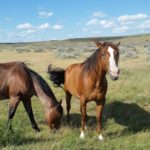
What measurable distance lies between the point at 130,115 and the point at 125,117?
0.22 m

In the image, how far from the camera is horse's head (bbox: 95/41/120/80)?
685 centimetres

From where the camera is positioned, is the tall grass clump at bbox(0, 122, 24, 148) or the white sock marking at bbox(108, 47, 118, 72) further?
the white sock marking at bbox(108, 47, 118, 72)

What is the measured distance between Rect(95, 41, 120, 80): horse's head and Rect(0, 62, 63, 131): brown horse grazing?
4.79 feet

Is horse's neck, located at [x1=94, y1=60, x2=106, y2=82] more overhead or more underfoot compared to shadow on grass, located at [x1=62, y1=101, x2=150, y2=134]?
more overhead

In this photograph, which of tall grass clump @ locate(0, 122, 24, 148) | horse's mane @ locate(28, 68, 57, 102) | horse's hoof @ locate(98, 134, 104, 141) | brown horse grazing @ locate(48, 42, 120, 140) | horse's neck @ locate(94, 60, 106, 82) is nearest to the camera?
tall grass clump @ locate(0, 122, 24, 148)

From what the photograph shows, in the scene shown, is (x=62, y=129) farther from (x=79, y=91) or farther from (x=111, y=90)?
(x=111, y=90)

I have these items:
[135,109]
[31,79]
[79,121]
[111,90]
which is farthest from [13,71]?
[111,90]

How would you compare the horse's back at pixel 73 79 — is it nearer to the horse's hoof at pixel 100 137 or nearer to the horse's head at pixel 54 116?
the horse's head at pixel 54 116

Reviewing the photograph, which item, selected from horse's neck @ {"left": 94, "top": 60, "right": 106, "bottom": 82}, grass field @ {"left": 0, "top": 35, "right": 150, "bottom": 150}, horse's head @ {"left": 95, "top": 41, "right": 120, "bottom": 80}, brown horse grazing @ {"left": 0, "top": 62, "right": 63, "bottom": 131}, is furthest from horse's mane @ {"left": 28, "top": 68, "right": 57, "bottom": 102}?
horse's head @ {"left": 95, "top": 41, "right": 120, "bottom": 80}

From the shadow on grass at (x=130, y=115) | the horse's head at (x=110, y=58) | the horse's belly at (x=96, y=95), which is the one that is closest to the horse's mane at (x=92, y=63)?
the horse's head at (x=110, y=58)

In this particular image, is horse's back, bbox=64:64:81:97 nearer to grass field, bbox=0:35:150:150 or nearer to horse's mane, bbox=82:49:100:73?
horse's mane, bbox=82:49:100:73

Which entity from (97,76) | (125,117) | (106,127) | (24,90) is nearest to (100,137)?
(106,127)

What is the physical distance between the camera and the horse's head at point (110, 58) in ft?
22.5

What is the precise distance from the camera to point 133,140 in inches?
302
